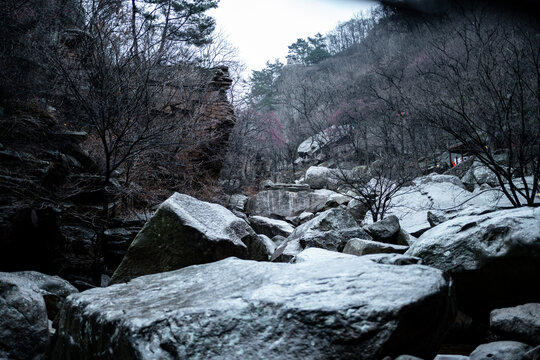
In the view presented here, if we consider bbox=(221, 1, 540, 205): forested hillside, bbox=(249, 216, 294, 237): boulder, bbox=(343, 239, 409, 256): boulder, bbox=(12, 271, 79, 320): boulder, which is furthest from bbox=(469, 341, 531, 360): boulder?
bbox=(249, 216, 294, 237): boulder

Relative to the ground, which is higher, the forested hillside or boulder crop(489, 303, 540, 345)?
the forested hillside

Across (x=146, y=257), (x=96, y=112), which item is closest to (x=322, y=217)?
(x=146, y=257)

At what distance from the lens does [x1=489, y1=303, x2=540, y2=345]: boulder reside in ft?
8.50

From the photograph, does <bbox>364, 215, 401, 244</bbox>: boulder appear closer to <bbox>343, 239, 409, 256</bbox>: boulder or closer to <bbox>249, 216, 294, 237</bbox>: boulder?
<bbox>343, 239, 409, 256</bbox>: boulder

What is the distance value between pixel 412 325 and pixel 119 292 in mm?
2139

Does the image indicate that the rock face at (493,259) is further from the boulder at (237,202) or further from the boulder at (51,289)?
the boulder at (237,202)

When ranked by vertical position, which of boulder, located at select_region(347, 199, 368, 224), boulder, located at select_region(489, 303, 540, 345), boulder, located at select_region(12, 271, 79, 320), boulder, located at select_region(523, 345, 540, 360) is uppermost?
boulder, located at select_region(12, 271, 79, 320)

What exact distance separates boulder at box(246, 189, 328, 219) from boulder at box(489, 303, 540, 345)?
34.6 ft

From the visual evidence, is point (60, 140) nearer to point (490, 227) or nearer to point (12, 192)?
point (12, 192)

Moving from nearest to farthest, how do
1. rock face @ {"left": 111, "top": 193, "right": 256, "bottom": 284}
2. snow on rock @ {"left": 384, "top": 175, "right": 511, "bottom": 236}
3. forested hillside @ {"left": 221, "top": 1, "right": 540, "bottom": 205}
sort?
rock face @ {"left": 111, "top": 193, "right": 256, "bottom": 284}
forested hillside @ {"left": 221, "top": 1, "right": 540, "bottom": 205}
snow on rock @ {"left": 384, "top": 175, "right": 511, "bottom": 236}

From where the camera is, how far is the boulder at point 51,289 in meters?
4.38

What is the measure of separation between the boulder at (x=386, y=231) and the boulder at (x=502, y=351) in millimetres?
3495

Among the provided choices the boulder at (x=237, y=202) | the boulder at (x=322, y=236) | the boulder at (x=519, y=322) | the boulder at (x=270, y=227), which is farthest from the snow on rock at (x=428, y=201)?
the boulder at (x=237, y=202)

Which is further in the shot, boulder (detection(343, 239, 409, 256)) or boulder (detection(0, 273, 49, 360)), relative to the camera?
boulder (detection(343, 239, 409, 256))
